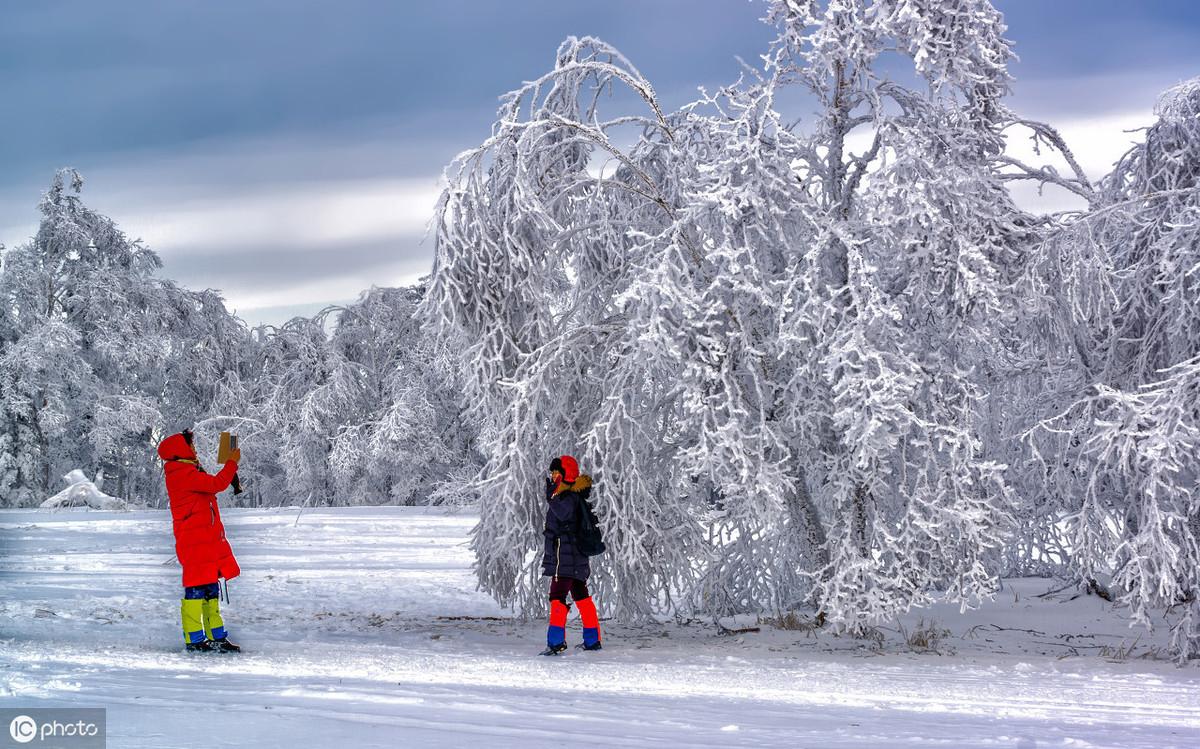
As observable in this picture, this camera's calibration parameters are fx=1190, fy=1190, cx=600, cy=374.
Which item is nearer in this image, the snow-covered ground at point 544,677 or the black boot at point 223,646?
the snow-covered ground at point 544,677

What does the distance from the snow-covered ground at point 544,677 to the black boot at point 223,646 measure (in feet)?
0.74

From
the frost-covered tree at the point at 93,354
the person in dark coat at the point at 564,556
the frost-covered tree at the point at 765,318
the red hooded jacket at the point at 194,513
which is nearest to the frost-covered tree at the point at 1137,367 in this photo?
the frost-covered tree at the point at 765,318

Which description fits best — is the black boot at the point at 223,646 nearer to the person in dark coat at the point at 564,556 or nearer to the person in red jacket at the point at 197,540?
the person in red jacket at the point at 197,540

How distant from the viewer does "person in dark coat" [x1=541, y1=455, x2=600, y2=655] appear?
9570mm

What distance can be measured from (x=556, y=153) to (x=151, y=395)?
2529 cm

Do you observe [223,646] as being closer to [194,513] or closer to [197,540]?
[197,540]

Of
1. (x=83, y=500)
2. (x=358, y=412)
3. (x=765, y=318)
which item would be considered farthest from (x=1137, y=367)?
(x=83, y=500)

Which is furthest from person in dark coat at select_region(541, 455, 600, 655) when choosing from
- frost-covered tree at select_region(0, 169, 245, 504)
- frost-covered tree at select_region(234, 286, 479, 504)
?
frost-covered tree at select_region(0, 169, 245, 504)

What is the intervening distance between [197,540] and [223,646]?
85cm

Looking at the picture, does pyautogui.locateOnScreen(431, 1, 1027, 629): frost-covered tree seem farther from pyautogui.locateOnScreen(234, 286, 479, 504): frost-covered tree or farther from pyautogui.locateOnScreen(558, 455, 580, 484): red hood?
pyautogui.locateOnScreen(234, 286, 479, 504): frost-covered tree

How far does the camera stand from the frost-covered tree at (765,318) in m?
9.73

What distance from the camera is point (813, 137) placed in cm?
1101

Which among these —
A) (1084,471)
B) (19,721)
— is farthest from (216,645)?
(1084,471)

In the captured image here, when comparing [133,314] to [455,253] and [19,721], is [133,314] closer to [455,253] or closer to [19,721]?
[455,253]
